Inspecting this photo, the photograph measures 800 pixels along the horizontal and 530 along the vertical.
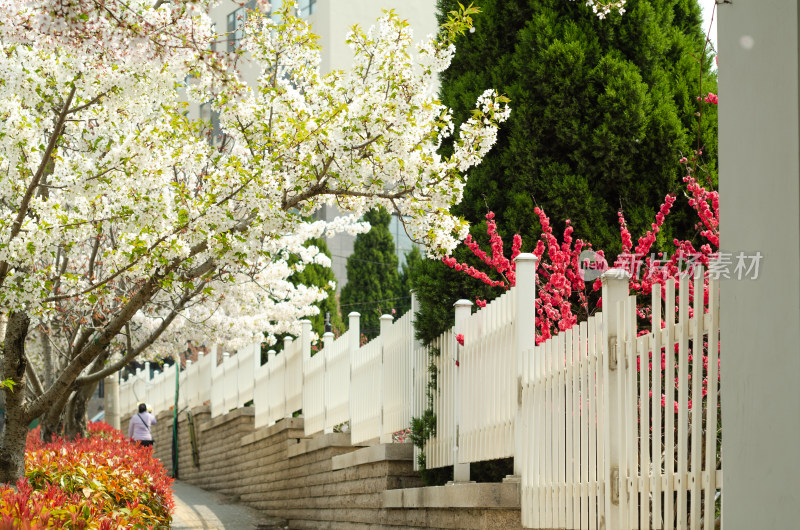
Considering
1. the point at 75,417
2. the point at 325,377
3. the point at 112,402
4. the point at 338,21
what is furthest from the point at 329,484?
the point at 338,21

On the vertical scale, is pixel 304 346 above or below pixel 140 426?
above

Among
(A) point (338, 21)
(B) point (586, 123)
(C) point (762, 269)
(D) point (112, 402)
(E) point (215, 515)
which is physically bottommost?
(E) point (215, 515)

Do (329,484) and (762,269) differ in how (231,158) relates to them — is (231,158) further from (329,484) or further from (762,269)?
(762,269)

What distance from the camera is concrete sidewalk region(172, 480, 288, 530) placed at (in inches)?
517

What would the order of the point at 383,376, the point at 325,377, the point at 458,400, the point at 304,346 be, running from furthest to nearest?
the point at 304,346 → the point at 325,377 → the point at 383,376 → the point at 458,400

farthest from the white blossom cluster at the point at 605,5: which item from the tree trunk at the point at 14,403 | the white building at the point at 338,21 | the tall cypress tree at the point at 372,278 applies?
the tall cypress tree at the point at 372,278

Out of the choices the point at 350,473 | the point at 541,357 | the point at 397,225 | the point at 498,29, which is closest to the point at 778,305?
the point at 541,357

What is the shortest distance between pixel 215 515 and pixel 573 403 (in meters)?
10.0

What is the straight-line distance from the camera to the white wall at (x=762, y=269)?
3430 mm

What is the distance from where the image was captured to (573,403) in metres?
5.48

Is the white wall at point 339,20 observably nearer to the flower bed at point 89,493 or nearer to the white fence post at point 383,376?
the flower bed at point 89,493

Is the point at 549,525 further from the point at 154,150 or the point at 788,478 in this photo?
the point at 154,150

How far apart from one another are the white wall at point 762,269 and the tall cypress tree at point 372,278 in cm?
3000

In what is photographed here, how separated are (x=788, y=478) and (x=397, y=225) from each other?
35.1m
